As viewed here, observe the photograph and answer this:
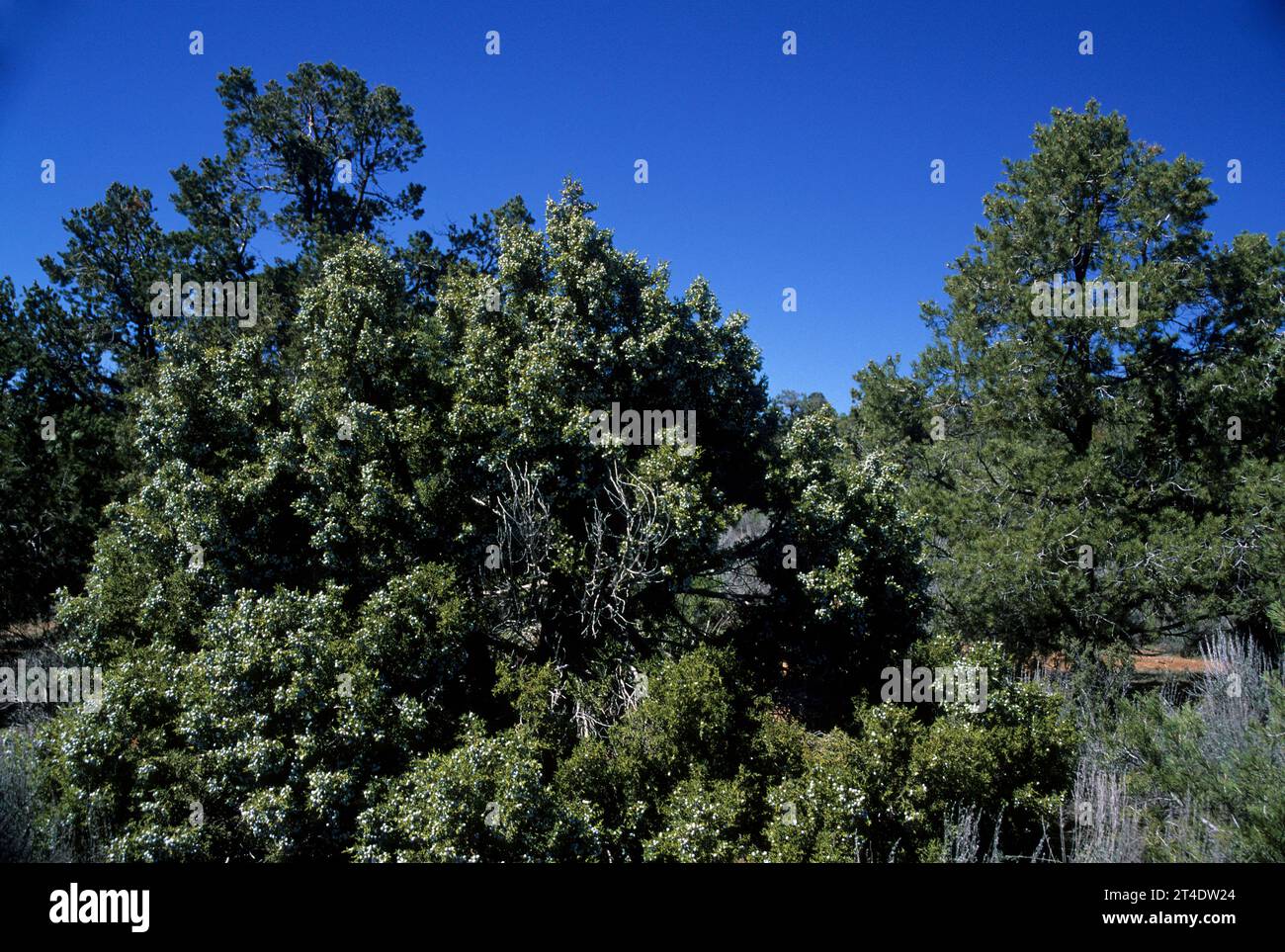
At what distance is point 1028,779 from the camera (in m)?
8.45

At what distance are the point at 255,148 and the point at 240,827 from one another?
18.5 metres

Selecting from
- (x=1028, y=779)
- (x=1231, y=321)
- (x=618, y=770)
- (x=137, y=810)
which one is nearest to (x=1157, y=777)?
(x=1028, y=779)

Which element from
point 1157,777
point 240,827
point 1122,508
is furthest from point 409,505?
point 1122,508

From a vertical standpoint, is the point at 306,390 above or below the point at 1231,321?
below

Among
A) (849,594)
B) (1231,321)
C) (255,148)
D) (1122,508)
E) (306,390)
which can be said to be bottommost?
(849,594)

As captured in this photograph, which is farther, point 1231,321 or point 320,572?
point 1231,321

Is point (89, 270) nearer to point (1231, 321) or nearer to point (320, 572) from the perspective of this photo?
point (320, 572)

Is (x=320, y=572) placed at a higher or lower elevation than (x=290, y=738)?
higher

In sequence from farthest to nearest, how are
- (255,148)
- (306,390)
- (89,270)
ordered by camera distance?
(255,148) < (89,270) < (306,390)

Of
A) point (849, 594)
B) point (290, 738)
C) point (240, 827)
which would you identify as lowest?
point (240, 827)

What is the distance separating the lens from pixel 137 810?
804 centimetres

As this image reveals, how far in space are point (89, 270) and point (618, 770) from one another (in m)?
19.1
